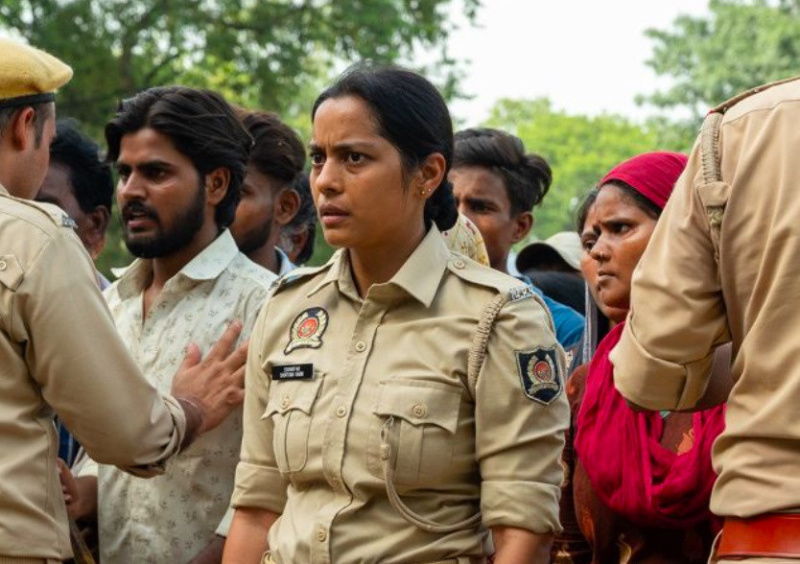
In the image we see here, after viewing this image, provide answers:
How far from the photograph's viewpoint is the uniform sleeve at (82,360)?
4082 mm

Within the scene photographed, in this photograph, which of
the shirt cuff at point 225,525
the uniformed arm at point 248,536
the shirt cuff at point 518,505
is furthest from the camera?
the shirt cuff at point 225,525

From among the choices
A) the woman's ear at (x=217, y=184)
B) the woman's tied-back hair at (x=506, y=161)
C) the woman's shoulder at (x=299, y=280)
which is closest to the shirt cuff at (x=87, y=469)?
the woman's ear at (x=217, y=184)

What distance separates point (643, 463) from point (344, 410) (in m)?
1.09

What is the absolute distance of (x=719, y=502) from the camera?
3.33 m

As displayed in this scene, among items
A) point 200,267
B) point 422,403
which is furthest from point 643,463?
point 200,267

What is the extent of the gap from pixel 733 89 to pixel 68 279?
3566 centimetres

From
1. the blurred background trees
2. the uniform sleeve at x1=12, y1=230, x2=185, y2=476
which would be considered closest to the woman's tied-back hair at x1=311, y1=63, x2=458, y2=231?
the uniform sleeve at x1=12, y1=230, x2=185, y2=476

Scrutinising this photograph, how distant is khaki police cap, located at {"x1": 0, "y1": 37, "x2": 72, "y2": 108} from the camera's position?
436cm

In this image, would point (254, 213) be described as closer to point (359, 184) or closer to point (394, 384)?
point (359, 184)

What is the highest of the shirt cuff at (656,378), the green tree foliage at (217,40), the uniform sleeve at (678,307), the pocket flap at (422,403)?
the uniform sleeve at (678,307)

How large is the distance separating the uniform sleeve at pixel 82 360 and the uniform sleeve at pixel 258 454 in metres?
0.29

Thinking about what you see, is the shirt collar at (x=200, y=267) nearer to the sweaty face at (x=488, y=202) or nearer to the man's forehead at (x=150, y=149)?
the man's forehead at (x=150, y=149)

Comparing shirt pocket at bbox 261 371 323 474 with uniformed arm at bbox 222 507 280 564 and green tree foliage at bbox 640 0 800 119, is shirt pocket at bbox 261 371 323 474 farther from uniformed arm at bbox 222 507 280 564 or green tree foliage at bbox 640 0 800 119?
green tree foliage at bbox 640 0 800 119

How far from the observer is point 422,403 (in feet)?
12.5
